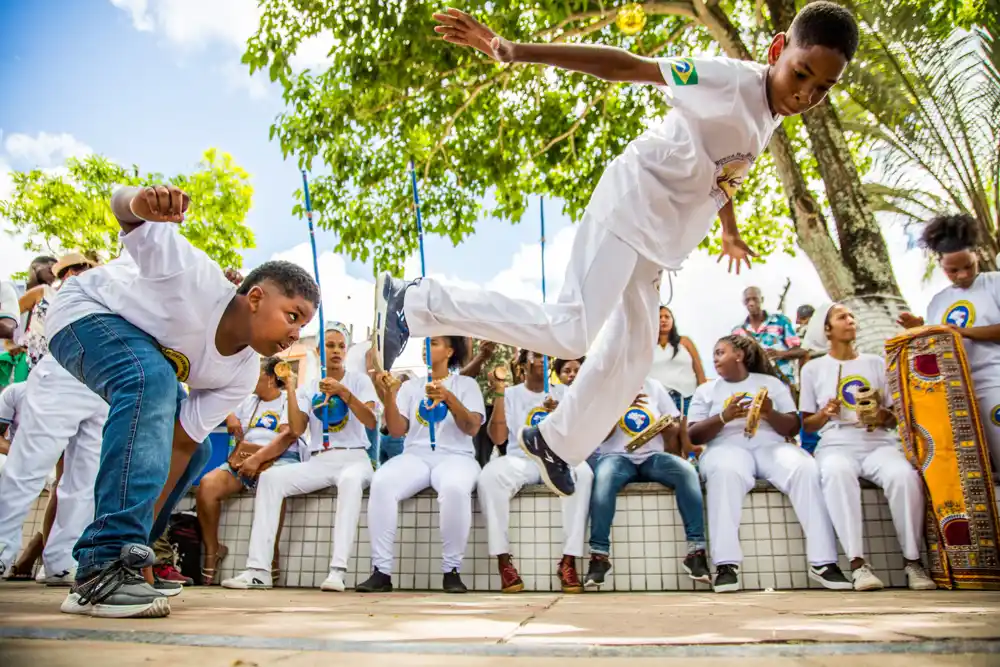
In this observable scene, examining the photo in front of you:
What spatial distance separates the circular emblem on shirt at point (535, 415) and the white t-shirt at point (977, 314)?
8.35ft

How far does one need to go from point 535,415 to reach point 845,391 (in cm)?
202

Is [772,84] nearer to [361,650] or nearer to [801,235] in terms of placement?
[361,650]

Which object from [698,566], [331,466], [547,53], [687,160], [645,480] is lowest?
[698,566]

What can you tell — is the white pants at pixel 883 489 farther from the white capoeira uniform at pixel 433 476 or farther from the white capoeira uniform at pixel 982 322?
the white capoeira uniform at pixel 433 476

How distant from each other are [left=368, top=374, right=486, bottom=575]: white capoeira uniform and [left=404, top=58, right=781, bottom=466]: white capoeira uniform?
1559 mm

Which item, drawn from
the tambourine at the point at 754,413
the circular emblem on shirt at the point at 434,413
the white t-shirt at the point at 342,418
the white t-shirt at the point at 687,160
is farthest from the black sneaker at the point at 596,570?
the white t-shirt at the point at 687,160

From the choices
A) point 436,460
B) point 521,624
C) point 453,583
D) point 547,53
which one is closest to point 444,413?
point 436,460

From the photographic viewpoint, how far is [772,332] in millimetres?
6457

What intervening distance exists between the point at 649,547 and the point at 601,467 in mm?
557

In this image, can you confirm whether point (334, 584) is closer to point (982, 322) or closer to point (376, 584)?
point (376, 584)

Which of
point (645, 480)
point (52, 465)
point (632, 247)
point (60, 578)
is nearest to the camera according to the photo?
point (632, 247)

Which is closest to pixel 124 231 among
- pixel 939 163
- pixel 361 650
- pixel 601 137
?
pixel 361 650

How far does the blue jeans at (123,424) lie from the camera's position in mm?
2162

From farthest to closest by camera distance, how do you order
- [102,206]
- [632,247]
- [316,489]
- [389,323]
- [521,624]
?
[102,206], [316,489], [389,323], [632,247], [521,624]
